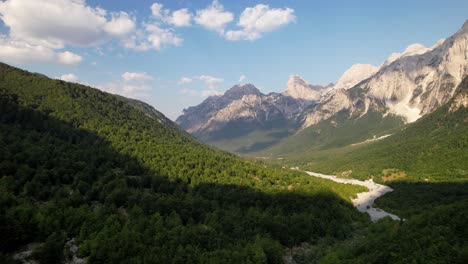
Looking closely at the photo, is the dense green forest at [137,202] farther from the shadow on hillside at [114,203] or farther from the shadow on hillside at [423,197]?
the shadow on hillside at [423,197]

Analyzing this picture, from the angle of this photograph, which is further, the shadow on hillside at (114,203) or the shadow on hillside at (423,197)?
the shadow on hillside at (423,197)

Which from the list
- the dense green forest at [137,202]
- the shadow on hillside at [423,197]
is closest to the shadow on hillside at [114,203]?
the dense green forest at [137,202]

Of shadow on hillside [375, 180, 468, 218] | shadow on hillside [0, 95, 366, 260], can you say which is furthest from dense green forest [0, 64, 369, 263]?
shadow on hillside [375, 180, 468, 218]

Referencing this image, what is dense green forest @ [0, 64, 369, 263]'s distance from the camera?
67.7 meters

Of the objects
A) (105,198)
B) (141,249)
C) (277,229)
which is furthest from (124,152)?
(141,249)

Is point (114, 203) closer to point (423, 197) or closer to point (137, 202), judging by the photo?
point (137, 202)

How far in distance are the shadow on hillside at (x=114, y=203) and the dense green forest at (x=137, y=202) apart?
319 millimetres

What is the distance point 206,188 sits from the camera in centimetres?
14438

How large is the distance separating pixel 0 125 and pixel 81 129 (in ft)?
154

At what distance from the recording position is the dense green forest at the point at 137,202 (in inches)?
2665

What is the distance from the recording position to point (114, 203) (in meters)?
102

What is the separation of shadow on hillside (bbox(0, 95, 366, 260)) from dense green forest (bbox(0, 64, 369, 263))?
32cm

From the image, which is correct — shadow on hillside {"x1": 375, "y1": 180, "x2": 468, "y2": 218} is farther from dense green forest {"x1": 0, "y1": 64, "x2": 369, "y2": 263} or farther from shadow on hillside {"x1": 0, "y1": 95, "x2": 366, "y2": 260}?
shadow on hillside {"x1": 0, "y1": 95, "x2": 366, "y2": 260}

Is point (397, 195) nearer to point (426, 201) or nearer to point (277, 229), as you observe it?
point (426, 201)
